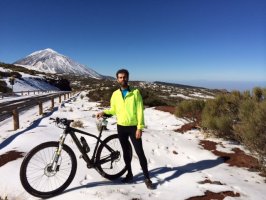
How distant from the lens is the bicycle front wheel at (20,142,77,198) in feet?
15.8

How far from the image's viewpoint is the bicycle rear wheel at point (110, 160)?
583cm

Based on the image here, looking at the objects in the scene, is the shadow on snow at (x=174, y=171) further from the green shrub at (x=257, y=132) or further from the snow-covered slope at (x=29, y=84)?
the snow-covered slope at (x=29, y=84)

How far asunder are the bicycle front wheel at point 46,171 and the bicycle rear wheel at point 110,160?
60 centimetres

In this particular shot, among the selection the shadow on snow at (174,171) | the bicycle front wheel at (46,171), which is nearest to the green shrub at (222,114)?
the shadow on snow at (174,171)

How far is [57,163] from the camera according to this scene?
202 inches

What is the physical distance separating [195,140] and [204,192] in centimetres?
480

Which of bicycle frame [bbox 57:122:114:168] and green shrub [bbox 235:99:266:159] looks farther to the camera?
green shrub [bbox 235:99:266:159]

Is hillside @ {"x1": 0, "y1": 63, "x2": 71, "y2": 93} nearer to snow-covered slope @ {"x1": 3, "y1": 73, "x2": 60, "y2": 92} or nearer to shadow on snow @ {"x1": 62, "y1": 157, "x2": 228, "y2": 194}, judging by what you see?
snow-covered slope @ {"x1": 3, "y1": 73, "x2": 60, "y2": 92}

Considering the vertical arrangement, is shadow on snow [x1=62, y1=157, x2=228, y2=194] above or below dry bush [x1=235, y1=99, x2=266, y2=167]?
below

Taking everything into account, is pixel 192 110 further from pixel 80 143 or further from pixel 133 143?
pixel 80 143

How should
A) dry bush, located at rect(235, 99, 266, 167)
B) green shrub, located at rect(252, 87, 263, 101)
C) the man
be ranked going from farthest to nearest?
green shrub, located at rect(252, 87, 263, 101) < dry bush, located at rect(235, 99, 266, 167) < the man

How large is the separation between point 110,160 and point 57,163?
120 cm

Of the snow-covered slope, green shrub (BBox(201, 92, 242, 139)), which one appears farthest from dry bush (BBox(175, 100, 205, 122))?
the snow-covered slope

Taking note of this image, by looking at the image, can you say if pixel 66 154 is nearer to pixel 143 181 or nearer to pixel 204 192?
pixel 143 181
